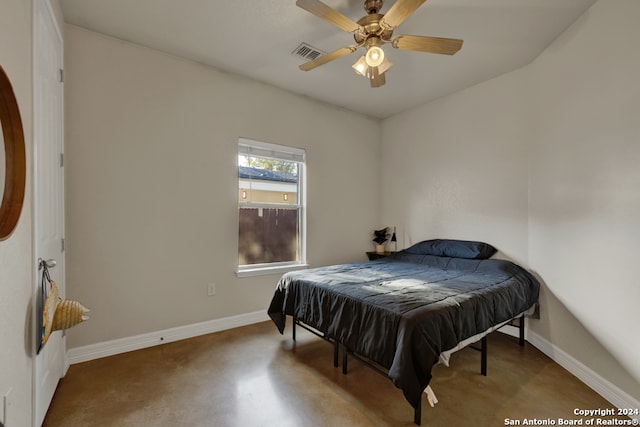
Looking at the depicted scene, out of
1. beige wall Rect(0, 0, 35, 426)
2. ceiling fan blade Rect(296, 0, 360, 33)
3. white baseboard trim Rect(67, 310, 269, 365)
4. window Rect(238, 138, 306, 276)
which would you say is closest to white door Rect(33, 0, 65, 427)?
beige wall Rect(0, 0, 35, 426)

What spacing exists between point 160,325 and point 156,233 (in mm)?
874

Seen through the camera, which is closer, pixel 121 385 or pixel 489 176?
pixel 121 385

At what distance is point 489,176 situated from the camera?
10.5ft

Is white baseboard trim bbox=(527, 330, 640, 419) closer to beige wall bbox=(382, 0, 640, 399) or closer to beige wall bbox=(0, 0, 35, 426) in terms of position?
beige wall bbox=(382, 0, 640, 399)

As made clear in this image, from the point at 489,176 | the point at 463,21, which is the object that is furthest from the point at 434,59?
the point at 489,176

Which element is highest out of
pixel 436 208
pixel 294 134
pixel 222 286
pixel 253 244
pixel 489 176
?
pixel 294 134

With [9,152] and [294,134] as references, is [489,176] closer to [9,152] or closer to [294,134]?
[294,134]

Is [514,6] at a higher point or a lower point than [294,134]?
higher

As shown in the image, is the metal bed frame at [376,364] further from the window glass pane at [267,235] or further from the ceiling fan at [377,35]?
the ceiling fan at [377,35]

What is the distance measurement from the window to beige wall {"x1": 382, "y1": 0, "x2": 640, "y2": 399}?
169cm

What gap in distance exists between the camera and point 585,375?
2.10 m

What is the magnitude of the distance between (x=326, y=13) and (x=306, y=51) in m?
1.03

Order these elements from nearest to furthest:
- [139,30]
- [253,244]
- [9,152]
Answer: [9,152] < [139,30] < [253,244]

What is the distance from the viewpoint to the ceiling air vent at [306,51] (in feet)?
8.54
